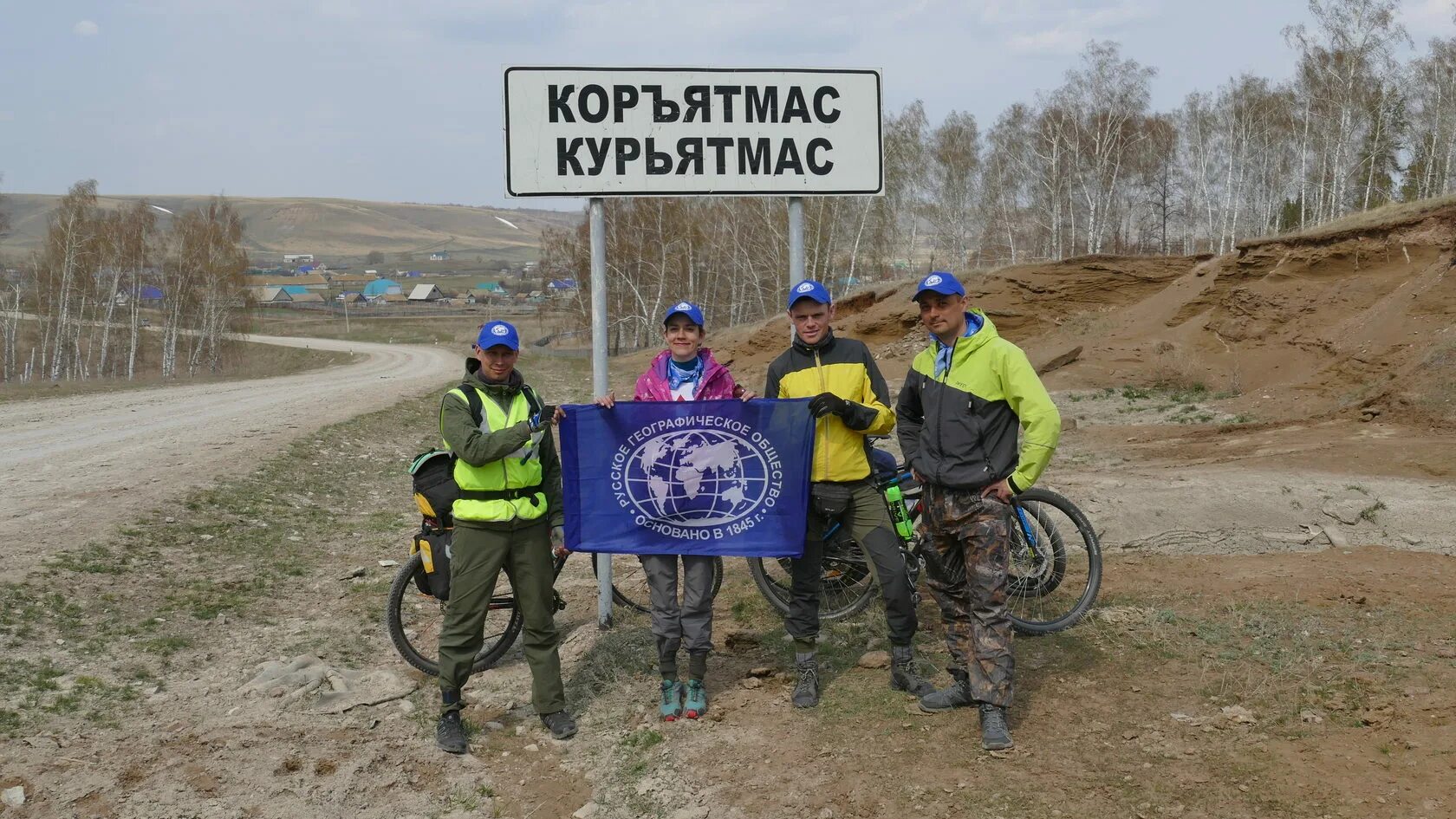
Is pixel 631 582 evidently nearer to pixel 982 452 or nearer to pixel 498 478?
pixel 498 478

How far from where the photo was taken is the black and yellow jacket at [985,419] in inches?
167

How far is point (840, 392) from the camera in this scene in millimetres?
4855

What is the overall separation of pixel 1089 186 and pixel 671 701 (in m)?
50.2

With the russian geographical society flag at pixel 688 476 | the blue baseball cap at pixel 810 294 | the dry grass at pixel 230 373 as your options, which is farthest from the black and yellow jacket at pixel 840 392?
the dry grass at pixel 230 373

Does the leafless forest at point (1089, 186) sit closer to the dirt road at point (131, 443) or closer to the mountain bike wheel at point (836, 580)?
the dirt road at point (131, 443)

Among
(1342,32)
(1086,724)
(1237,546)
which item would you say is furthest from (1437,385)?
(1342,32)

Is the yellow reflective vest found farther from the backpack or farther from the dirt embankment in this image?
the dirt embankment

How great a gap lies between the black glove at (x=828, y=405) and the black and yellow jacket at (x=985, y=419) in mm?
370

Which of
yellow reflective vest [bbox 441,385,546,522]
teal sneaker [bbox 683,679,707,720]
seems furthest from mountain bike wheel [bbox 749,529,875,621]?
yellow reflective vest [bbox 441,385,546,522]

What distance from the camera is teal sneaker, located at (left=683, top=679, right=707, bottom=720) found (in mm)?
4879

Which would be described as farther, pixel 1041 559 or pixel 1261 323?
pixel 1261 323

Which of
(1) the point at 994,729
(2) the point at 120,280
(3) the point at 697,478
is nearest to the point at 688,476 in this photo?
(3) the point at 697,478

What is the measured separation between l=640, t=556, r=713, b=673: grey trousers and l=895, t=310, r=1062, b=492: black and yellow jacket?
47.1 inches

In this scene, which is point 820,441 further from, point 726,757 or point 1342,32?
point 1342,32
